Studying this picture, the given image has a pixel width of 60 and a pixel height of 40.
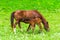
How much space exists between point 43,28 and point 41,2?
8990 mm

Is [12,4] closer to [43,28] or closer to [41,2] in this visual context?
[41,2]

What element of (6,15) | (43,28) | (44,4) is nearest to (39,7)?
(44,4)

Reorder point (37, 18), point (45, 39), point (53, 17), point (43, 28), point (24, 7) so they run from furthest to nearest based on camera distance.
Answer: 1. point (24, 7)
2. point (53, 17)
3. point (43, 28)
4. point (37, 18)
5. point (45, 39)

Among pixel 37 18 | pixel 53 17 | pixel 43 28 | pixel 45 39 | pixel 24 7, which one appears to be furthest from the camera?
pixel 24 7

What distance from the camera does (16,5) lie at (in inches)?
884

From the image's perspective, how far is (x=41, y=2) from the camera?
75.6 feet

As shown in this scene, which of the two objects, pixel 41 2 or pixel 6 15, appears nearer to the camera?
pixel 6 15

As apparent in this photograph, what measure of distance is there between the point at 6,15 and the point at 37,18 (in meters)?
6.42

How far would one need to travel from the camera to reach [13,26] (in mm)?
13508

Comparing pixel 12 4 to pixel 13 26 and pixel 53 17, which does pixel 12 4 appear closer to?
pixel 53 17

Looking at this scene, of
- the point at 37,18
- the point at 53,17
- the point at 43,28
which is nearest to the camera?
the point at 37,18

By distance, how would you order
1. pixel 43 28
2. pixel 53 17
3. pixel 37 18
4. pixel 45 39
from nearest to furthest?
1. pixel 45 39
2. pixel 37 18
3. pixel 43 28
4. pixel 53 17

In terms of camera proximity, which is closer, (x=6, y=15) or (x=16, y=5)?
(x=6, y=15)

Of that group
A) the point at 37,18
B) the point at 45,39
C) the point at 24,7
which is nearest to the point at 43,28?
the point at 37,18
